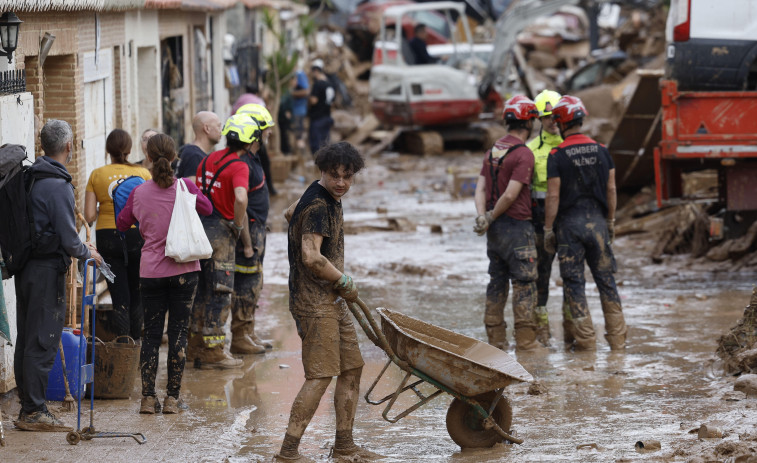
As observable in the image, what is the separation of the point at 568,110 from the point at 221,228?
2.87 meters

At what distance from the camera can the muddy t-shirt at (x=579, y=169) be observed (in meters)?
8.70

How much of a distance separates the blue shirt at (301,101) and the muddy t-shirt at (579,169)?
1433 cm

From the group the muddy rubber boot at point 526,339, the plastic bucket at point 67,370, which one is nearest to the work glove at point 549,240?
the muddy rubber boot at point 526,339

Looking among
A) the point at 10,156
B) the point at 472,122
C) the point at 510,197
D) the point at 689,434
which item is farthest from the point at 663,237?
the point at 472,122

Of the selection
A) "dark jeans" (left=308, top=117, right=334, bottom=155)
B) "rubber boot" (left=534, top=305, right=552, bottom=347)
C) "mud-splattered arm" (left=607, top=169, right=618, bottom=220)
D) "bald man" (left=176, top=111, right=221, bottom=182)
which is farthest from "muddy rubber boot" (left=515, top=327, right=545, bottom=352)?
"dark jeans" (left=308, top=117, right=334, bottom=155)

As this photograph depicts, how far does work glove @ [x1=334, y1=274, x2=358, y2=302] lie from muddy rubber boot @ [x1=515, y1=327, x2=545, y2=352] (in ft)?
10.4

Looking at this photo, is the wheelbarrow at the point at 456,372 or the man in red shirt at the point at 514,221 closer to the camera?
the wheelbarrow at the point at 456,372

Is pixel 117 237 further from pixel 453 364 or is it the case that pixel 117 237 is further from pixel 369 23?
pixel 369 23

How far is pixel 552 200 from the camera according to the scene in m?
8.73

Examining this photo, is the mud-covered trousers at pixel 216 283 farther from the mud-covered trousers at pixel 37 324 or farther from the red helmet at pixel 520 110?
the red helmet at pixel 520 110

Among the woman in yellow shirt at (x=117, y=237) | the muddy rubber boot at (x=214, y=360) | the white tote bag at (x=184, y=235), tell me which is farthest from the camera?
the muddy rubber boot at (x=214, y=360)

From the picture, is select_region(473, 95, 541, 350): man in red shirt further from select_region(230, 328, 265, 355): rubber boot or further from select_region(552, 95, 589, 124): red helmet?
select_region(230, 328, 265, 355): rubber boot

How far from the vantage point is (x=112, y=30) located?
11312 millimetres

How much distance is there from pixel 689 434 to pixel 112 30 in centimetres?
749
